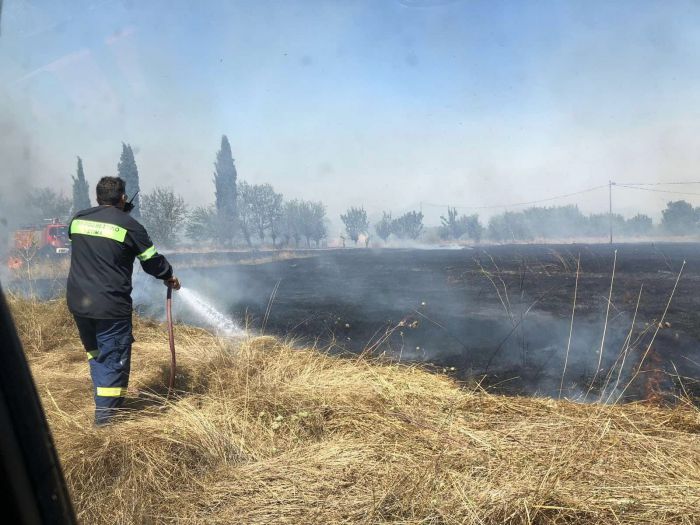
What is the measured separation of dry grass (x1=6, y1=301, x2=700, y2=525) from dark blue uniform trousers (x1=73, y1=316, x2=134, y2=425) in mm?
161

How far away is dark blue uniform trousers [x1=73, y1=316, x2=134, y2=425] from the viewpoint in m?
3.12

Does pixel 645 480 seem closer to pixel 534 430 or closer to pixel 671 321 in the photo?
pixel 534 430

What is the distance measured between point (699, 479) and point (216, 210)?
4623cm

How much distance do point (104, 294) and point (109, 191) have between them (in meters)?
0.78

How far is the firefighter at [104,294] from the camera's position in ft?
10.3

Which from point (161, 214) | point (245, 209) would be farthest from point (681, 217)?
point (161, 214)

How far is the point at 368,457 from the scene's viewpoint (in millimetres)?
2590

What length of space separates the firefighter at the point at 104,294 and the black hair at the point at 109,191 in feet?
0.37

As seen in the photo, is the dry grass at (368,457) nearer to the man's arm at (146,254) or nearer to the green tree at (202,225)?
the man's arm at (146,254)

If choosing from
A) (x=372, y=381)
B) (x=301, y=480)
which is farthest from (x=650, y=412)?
(x=301, y=480)

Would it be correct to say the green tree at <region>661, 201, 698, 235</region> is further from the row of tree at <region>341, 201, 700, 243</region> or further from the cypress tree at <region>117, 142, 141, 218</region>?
the cypress tree at <region>117, 142, 141, 218</region>

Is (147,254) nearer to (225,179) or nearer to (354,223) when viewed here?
(225,179)

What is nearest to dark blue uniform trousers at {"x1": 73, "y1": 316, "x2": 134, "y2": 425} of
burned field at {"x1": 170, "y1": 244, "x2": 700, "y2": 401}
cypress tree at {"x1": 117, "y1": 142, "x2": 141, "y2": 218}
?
burned field at {"x1": 170, "y1": 244, "x2": 700, "y2": 401}

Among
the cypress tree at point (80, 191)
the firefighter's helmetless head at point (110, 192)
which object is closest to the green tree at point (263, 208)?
the cypress tree at point (80, 191)
